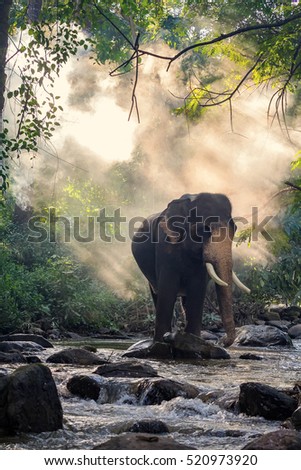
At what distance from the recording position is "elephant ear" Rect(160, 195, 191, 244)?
13.7m

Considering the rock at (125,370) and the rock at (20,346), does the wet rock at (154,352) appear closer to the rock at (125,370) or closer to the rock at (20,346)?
the rock at (20,346)

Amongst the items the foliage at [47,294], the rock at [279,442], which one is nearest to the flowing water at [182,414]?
the rock at [279,442]

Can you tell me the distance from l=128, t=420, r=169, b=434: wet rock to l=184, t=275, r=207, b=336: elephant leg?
716cm

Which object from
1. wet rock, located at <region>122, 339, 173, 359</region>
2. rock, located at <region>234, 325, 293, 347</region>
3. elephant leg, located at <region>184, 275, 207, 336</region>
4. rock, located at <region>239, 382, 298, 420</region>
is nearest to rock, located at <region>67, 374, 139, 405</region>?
rock, located at <region>239, 382, 298, 420</region>

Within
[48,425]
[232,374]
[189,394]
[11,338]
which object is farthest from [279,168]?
[48,425]

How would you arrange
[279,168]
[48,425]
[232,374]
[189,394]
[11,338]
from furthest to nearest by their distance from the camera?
1. [279,168]
2. [11,338]
3. [232,374]
4. [189,394]
5. [48,425]

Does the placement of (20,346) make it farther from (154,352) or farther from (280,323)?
(280,323)

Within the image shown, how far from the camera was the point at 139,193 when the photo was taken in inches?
1186

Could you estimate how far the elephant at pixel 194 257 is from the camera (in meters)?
13.1

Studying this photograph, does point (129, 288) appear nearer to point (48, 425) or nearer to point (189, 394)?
point (189, 394)

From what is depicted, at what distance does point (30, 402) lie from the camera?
6.53 meters

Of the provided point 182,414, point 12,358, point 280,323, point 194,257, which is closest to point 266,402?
point 182,414

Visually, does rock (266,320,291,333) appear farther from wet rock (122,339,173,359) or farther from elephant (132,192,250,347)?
wet rock (122,339,173,359)
